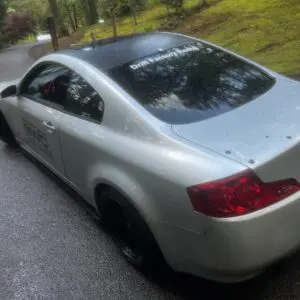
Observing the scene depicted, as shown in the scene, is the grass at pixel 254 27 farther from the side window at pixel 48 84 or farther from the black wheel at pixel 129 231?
the black wheel at pixel 129 231

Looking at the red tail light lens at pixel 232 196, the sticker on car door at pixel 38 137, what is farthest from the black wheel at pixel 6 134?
the red tail light lens at pixel 232 196

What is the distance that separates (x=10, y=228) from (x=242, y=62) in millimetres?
2546

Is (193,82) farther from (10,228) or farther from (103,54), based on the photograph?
(10,228)

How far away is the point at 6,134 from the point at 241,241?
414cm

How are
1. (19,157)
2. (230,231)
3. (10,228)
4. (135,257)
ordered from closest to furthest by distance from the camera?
(230,231) < (135,257) < (10,228) < (19,157)

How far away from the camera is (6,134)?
18.3 ft

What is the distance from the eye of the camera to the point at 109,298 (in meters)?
2.93

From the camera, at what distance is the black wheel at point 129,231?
279cm

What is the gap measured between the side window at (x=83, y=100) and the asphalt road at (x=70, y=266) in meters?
1.07

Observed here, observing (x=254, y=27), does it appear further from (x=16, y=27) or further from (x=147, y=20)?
(x=16, y=27)

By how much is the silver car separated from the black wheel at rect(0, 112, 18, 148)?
1.51m

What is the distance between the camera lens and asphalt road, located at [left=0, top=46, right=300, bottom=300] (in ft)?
9.37

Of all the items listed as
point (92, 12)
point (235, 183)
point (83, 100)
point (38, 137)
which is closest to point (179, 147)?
point (235, 183)

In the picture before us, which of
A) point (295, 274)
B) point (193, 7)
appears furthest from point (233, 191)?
point (193, 7)
